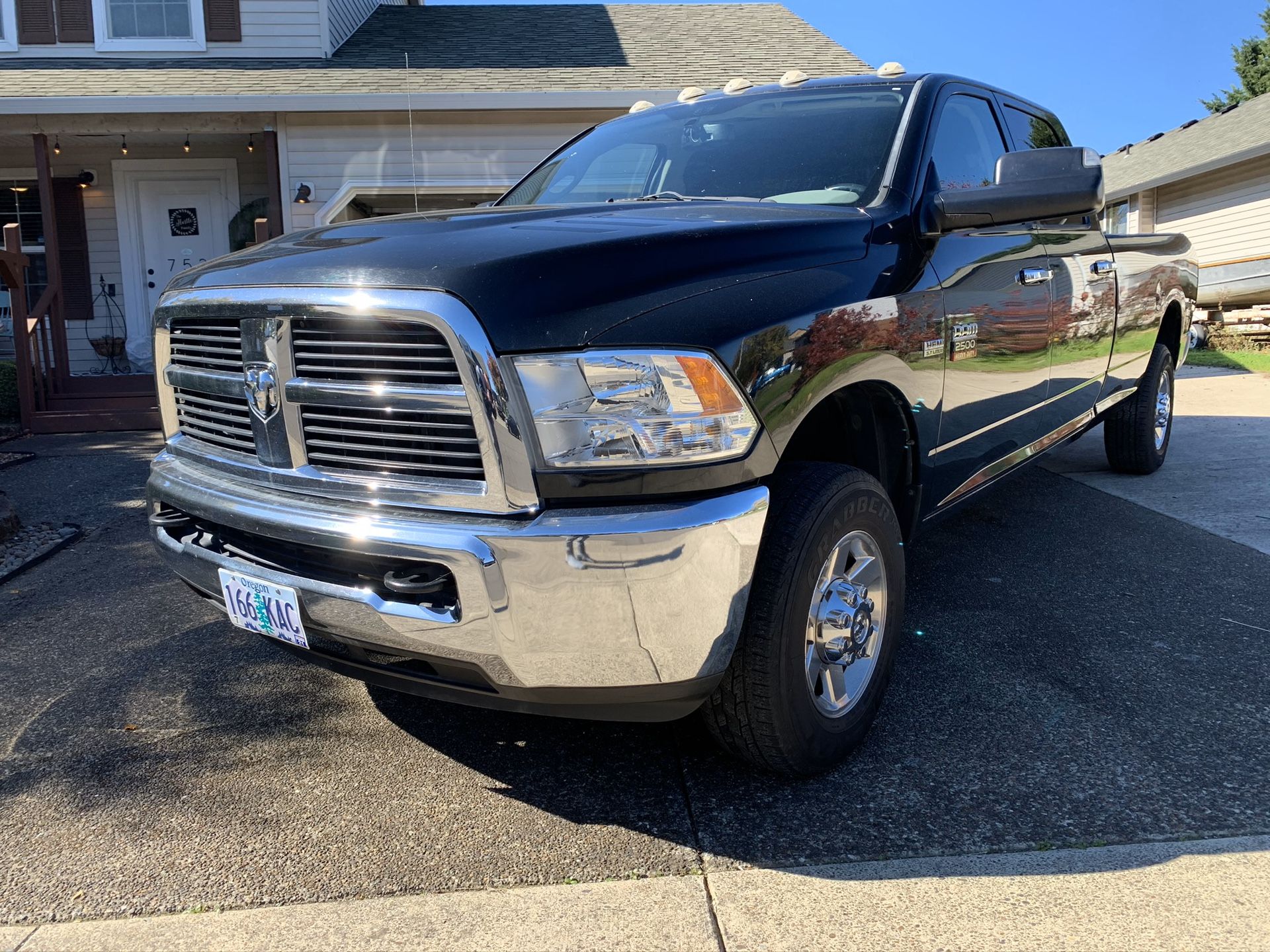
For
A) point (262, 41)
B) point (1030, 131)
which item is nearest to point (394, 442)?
point (1030, 131)

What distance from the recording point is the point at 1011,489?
226 inches

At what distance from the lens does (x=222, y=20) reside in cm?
1136

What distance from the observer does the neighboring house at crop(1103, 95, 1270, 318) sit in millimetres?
16219

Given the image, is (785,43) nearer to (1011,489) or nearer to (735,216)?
(1011,489)

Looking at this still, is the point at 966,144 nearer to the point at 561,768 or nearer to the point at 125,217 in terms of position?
the point at 561,768

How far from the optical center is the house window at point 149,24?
1137 cm

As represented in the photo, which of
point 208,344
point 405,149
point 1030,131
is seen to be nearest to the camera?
point 208,344

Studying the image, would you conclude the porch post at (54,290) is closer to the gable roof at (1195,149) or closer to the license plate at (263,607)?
the license plate at (263,607)

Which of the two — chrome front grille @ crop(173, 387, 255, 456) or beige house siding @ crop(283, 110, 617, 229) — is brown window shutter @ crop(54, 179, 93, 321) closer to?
beige house siding @ crop(283, 110, 617, 229)

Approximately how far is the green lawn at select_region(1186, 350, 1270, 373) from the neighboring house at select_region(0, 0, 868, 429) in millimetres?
6111

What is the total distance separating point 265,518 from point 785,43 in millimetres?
12063

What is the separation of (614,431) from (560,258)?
0.42 metres

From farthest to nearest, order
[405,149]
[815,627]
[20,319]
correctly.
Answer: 1. [405,149]
2. [20,319]
3. [815,627]

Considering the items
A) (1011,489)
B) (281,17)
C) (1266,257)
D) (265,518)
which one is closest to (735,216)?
(265,518)
